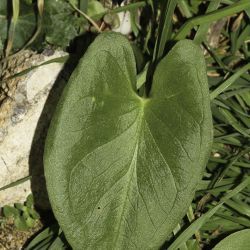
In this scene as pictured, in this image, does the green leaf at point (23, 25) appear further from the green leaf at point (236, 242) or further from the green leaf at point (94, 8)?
the green leaf at point (236, 242)

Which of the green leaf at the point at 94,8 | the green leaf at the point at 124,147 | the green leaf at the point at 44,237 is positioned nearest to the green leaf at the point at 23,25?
the green leaf at the point at 94,8

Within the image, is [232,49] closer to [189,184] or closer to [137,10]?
[137,10]

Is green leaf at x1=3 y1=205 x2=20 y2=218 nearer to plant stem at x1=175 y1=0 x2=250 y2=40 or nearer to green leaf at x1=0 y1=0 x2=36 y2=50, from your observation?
green leaf at x1=0 y1=0 x2=36 y2=50

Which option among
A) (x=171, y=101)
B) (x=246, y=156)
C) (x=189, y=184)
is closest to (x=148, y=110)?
(x=171, y=101)

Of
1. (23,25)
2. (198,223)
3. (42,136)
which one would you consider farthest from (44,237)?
(23,25)

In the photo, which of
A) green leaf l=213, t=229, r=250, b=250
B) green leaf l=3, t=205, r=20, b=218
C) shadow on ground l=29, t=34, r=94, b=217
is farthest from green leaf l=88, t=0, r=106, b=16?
green leaf l=213, t=229, r=250, b=250

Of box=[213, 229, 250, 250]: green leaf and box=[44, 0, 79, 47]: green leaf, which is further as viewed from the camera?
box=[44, 0, 79, 47]: green leaf
